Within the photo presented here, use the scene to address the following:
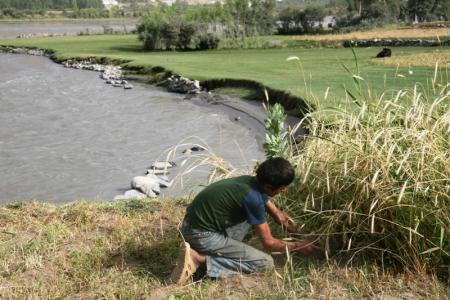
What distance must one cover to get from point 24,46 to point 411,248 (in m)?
52.3

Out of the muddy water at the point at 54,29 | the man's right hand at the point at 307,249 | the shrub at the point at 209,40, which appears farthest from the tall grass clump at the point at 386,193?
the muddy water at the point at 54,29

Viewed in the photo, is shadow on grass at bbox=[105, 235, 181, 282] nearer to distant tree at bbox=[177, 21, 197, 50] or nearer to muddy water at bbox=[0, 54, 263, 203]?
muddy water at bbox=[0, 54, 263, 203]

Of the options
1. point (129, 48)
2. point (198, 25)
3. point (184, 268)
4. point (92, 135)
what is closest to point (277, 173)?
point (184, 268)

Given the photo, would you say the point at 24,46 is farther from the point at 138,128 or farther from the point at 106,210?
the point at 106,210

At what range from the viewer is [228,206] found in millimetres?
4520

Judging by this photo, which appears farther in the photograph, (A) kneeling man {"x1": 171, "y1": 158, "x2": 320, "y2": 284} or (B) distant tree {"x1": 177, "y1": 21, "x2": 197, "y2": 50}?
(B) distant tree {"x1": 177, "y1": 21, "x2": 197, "y2": 50}

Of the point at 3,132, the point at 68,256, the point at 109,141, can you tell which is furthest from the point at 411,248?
the point at 3,132

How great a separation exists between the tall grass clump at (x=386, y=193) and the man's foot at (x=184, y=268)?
Answer: 43.4 inches

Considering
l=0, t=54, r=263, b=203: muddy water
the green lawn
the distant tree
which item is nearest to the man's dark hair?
l=0, t=54, r=263, b=203: muddy water

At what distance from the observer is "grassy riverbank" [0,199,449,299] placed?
4.28 m

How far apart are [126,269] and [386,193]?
2384 millimetres

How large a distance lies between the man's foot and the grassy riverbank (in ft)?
0.30

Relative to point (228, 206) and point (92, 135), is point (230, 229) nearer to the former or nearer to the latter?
point (228, 206)

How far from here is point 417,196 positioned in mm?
4473
